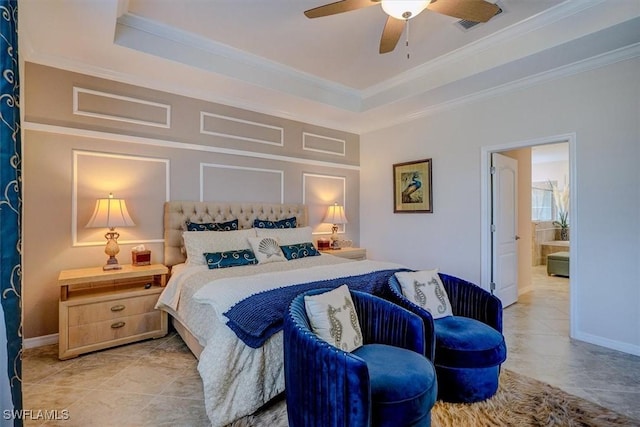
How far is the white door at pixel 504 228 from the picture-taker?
3.90 meters

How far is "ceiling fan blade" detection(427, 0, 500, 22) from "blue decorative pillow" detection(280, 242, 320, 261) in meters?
2.62

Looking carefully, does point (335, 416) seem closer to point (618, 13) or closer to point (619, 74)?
point (618, 13)

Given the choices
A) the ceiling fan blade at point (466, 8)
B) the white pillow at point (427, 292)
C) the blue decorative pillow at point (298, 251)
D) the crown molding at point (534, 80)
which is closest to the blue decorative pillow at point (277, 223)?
the blue decorative pillow at point (298, 251)

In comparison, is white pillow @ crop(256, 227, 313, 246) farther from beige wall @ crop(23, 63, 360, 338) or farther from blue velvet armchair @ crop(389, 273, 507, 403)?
blue velvet armchair @ crop(389, 273, 507, 403)

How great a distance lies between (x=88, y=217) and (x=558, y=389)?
431cm

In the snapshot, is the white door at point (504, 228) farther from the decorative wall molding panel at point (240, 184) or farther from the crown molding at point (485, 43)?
the decorative wall molding panel at point (240, 184)

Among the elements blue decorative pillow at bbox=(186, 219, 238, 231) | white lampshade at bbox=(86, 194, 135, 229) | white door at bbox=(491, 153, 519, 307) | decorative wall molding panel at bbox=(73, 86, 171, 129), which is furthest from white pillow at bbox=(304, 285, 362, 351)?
Answer: decorative wall molding panel at bbox=(73, 86, 171, 129)

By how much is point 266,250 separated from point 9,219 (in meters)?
2.38

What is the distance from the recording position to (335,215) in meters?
4.81

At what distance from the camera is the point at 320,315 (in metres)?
1.81

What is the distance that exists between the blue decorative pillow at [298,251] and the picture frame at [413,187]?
5.75 ft

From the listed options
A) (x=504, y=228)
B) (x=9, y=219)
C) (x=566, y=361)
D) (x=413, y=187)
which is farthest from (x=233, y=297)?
(x=504, y=228)

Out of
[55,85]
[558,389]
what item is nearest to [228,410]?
[558,389]

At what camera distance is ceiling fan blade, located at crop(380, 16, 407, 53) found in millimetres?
2266
